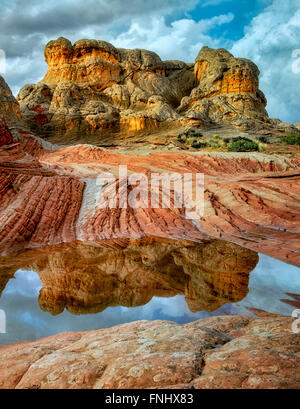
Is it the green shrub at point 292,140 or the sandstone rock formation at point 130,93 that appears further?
the sandstone rock formation at point 130,93

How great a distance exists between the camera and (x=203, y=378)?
5.94 ft

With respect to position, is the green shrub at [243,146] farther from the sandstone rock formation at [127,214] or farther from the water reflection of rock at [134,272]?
the water reflection of rock at [134,272]

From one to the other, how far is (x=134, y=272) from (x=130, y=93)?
109 ft

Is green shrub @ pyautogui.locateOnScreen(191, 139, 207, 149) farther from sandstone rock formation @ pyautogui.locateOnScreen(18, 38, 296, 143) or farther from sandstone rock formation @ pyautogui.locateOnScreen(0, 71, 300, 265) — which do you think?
sandstone rock formation @ pyautogui.locateOnScreen(0, 71, 300, 265)

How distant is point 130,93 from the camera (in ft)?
114

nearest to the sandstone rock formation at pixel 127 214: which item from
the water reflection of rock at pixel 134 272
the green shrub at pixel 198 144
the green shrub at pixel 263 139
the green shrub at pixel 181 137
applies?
the water reflection of rock at pixel 134 272

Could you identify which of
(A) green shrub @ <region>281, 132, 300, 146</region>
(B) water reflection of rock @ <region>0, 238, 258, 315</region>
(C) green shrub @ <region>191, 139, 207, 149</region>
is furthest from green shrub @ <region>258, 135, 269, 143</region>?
(B) water reflection of rock @ <region>0, 238, 258, 315</region>

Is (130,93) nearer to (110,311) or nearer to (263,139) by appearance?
(263,139)

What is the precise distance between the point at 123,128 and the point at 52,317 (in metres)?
26.9

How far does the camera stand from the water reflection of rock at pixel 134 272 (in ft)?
14.0

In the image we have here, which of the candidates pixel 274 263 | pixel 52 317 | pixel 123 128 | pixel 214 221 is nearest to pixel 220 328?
pixel 52 317

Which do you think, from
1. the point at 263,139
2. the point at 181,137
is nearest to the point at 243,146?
the point at 263,139

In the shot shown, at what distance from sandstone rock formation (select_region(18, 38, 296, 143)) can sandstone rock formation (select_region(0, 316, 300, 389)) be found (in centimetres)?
2666

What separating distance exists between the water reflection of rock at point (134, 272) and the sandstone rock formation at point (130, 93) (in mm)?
22647
